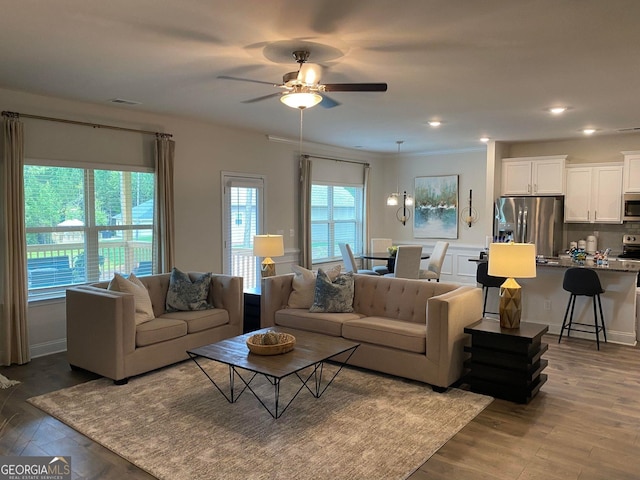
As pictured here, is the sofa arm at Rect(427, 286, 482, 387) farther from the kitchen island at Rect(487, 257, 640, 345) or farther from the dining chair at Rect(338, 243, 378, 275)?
the dining chair at Rect(338, 243, 378, 275)

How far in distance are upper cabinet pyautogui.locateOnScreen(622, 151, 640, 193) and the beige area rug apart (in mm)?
5035

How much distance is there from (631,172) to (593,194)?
60 cm

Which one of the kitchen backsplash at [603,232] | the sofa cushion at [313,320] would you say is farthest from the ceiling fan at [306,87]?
the kitchen backsplash at [603,232]

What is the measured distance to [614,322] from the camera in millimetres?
5762

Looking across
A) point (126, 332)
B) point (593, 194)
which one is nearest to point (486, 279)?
point (593, 194)

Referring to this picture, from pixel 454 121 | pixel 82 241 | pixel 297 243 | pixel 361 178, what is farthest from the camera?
pixel 361 178

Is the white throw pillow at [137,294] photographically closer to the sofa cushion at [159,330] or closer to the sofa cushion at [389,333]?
the sofa cushion at [159,330]

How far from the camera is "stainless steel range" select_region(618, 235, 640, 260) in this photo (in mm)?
7367

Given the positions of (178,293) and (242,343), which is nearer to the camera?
(242,343)

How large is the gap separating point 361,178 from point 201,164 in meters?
4.15

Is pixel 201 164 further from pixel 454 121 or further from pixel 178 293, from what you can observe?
pixel 454 121

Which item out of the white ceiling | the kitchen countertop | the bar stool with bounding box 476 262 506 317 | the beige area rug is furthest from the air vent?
the kitchen countertop

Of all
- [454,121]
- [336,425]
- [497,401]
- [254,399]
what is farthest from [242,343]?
[454,121]

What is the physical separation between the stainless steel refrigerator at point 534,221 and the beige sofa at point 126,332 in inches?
199
